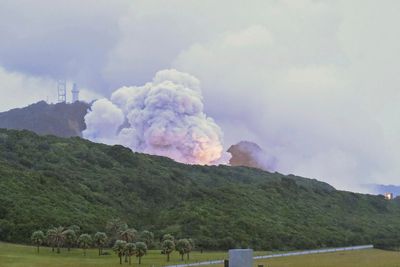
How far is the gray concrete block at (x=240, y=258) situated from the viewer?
47.5ft

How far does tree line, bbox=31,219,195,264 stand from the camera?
300 feet

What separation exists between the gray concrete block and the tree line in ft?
254

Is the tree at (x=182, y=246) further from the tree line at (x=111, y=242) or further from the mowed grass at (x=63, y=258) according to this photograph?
the mowed grass at (x=63, y=258)

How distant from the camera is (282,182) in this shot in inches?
7662

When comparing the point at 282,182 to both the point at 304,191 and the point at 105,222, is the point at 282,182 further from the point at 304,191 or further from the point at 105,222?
the point at 105,222

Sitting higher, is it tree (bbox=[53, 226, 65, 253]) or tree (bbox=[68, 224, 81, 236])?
tree (bbox=[68, 224, 81, 236])

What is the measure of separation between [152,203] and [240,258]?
148m

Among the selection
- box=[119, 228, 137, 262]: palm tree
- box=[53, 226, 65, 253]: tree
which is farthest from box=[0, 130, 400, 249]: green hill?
box=[119, 228, 137, 262]: palm tree

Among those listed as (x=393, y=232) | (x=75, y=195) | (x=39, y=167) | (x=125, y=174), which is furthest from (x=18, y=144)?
(x=393, y=232)

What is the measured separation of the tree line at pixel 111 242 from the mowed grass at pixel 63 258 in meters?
1.16

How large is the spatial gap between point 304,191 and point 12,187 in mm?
101084

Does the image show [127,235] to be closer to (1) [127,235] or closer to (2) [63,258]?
(1) [127,235]

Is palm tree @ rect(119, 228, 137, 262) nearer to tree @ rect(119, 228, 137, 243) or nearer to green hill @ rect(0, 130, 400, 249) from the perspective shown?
tree @ rect(119, 228, 137, 243)

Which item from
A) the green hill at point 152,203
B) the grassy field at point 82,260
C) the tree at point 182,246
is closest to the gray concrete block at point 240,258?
the grassy field at point 82,260
